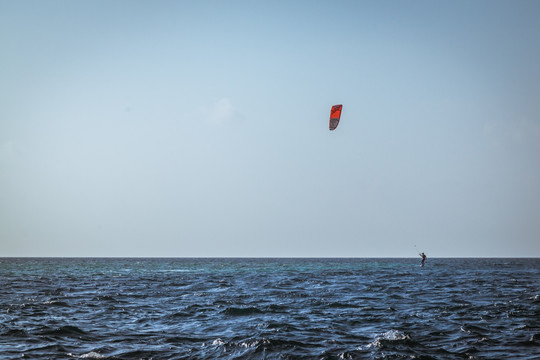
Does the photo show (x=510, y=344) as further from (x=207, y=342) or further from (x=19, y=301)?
(x=19, y=301)

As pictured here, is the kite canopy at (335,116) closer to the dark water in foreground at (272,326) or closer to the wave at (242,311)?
the dark water in foreground at (272,326)

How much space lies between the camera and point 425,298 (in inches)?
1029

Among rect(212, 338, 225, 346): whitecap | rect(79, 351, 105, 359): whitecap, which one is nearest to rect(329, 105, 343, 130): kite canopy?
rect(212, 338, 225, 346): whitecap

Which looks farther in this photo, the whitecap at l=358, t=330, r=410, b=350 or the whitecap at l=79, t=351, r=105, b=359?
the whitecap at l=358, t=330, r=410, b=350

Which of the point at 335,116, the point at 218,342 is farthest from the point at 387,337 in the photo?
the point at 335,116

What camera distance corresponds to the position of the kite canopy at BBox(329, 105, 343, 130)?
110 ft

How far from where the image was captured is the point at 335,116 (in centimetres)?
3397

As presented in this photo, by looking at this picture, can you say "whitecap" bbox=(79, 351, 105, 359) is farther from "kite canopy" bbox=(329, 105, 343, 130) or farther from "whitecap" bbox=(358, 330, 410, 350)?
"kite canopy" bbox=(329, 105, 343, 130)

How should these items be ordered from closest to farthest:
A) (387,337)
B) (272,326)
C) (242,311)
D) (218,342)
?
(218,342) → (387,337) → (272,326) → (242,311)

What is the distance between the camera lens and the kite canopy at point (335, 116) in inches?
1319

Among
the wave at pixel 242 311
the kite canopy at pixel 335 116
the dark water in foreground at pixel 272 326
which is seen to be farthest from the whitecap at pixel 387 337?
the kite canopy at pixel 335 116

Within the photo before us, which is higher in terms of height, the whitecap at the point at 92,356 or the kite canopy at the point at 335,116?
the kite canopy at the point at 335,116

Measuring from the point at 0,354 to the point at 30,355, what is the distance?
0.83 metres

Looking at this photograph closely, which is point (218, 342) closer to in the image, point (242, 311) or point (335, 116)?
point (242, 311)
